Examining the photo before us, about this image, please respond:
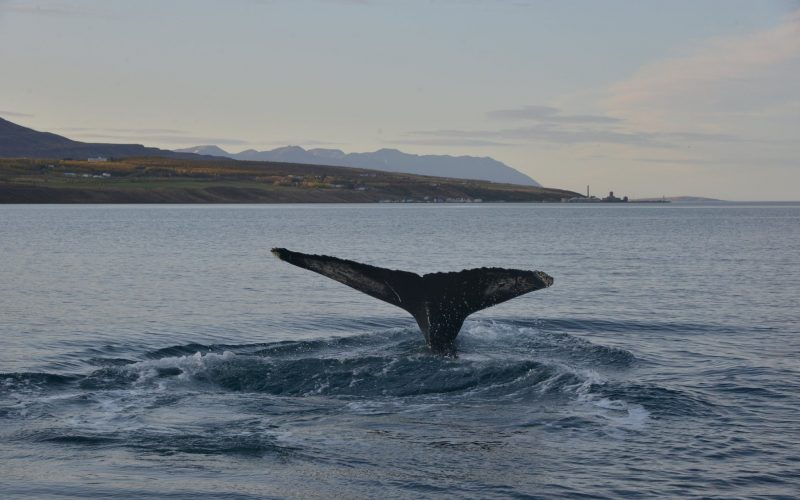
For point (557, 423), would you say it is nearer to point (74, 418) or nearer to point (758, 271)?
point (74, 418)

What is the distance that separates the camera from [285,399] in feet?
45.9

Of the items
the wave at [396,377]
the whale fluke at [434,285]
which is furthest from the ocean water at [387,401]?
the whale fluke at [434,285]

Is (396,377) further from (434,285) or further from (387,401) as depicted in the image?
(434,285)

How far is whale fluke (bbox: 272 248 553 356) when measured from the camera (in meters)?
13.0

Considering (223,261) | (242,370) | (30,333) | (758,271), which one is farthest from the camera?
(223,261)

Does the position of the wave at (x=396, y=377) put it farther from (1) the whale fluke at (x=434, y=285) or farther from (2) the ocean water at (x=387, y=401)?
(1) the whale fluke at (x=434, y=285)

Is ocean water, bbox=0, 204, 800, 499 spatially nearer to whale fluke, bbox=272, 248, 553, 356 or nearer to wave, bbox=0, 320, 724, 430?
wave, bbox=0, 320, 724, 430

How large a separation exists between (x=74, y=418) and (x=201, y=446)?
244 centimetres

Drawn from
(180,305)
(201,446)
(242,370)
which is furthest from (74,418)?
(180,305)

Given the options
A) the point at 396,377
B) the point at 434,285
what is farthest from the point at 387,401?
the point at 434,285

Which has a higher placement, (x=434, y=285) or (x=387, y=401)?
(x=434, y=285)

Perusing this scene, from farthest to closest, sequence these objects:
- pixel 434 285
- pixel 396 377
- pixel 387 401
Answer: pixel 396 377, pixel 434 285, pixel 387 401

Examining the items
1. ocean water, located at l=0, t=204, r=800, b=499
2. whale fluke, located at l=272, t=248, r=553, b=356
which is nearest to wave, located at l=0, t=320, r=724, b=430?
ocean water, located at l=0, t=204, r=800, b=499

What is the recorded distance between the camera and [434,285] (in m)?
14.2
